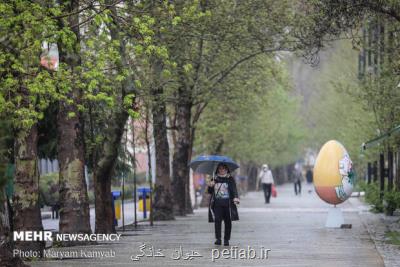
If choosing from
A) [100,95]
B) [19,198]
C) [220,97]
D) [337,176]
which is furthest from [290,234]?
[220,97]

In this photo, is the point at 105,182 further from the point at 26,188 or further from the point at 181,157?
the point at 181,157

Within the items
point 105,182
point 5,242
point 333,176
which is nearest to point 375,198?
point 333,176

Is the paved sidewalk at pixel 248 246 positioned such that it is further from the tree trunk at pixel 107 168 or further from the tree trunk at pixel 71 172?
the tree trunk at pixel 71 172

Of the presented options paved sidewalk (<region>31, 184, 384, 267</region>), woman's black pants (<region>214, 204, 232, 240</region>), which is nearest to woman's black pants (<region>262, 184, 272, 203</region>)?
paved sidewalk (<region>31, 184, 384, 267</region>)

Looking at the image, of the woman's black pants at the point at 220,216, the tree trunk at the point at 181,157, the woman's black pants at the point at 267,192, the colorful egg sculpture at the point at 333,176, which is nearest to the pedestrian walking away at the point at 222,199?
the woman's black pants at the point at 220,216

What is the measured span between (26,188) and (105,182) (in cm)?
664

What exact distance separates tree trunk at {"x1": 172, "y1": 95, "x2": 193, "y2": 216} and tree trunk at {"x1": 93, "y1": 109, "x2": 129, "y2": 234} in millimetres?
10944

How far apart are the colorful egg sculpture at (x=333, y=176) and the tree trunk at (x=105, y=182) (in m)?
5.43

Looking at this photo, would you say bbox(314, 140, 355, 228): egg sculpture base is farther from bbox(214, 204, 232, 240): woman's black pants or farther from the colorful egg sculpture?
bbox(214, 204, 232, 240): woman's black pants

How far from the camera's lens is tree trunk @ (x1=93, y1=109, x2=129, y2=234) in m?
25.1

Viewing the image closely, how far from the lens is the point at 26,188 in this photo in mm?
19250

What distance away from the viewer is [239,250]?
20.7 meters

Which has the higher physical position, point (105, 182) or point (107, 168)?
point (107, 168)

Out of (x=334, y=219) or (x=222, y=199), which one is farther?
(x=334, y=219)
